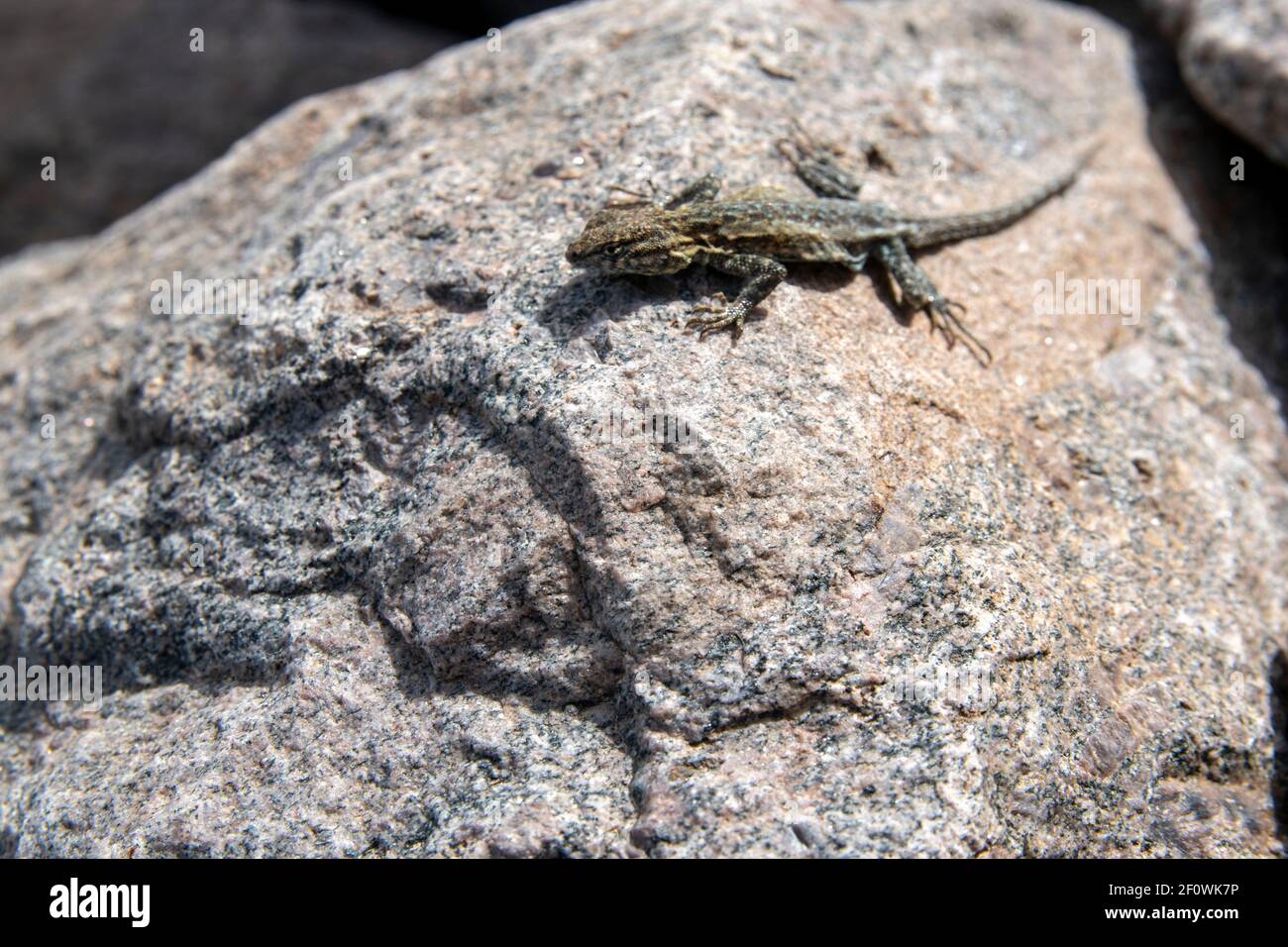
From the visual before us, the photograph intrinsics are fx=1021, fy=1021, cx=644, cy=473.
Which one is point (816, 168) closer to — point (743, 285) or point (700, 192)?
point (700, 192)

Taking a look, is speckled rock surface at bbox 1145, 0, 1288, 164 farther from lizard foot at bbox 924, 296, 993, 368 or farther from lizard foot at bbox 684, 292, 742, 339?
lizard foot at bbox 684, 292, 742, 339

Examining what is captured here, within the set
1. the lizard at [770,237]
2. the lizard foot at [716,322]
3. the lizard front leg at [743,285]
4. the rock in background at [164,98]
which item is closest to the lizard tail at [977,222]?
the lizard at [770,237]

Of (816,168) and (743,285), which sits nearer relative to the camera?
(743,285)

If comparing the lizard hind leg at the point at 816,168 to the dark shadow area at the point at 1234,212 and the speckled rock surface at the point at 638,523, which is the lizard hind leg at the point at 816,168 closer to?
the speckled rock surface at the point at 638,523

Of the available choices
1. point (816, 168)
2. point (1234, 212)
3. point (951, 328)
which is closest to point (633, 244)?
point (816, 168)
